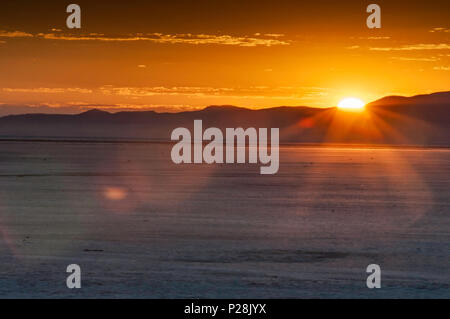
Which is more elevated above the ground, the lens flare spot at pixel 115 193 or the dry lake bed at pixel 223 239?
the lens flare spot at pixel 115 193

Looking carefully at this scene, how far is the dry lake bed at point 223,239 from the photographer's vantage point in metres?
9.91

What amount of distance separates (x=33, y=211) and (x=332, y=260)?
7.69 metres

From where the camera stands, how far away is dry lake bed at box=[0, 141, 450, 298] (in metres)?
9.91

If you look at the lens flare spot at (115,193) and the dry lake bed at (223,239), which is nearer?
the dry lake bed at (223,239)

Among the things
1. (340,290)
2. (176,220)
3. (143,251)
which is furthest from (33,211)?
(340,290)

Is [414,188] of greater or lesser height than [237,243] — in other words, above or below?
above

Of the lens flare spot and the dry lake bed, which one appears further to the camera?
the lens flare spot

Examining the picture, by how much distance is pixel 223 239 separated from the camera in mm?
13469

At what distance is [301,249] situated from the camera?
12.5m

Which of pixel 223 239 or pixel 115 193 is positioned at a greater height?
pixel 115 193

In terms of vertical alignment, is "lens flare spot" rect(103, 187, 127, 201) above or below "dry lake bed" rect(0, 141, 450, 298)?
above

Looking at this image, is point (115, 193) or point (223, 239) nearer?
point (223, 239)

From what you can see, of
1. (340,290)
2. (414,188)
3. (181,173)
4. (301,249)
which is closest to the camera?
(340,290)
